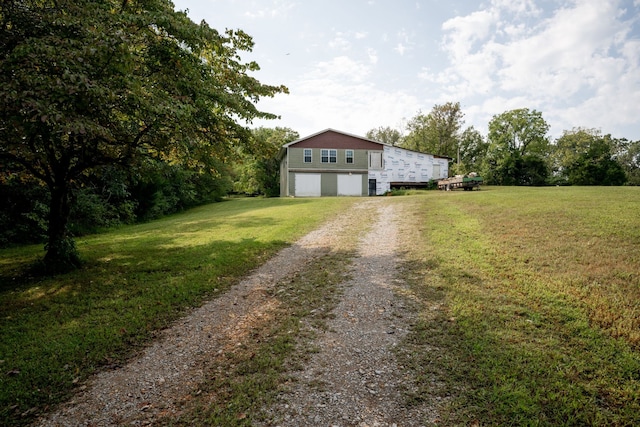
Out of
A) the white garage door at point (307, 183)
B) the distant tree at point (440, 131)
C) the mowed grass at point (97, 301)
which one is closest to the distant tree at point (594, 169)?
the distant tree at point (440, 131)

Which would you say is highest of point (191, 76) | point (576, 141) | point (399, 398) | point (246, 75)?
point (576, 141)

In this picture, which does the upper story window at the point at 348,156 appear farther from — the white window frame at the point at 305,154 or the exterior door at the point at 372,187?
the white window frame at the point at 305,154

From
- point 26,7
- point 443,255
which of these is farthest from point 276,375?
point 26,7

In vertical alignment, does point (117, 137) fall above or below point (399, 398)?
above

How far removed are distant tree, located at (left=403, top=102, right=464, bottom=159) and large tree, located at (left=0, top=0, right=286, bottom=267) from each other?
171 feet

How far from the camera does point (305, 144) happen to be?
32.0 m

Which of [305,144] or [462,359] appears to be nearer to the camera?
[462,359]

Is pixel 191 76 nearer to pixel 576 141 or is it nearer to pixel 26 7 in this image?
pixel 26 7

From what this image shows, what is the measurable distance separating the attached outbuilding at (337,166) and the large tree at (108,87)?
22.3m

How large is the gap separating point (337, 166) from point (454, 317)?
27961mm

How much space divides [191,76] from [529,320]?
26.6 ft

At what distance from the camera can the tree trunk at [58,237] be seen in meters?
8.45

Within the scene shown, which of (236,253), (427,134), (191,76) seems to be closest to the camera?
(191,76)

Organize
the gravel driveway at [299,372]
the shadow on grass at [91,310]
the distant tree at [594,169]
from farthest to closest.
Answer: the distant tree at [594,169] → the shadow on grass at [91,310] → the gravel driveway at [299,372]
